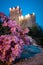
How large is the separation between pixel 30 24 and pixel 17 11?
0.98 m

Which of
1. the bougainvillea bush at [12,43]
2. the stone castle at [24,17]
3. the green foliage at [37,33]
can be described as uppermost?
the stone castle at [24,17]

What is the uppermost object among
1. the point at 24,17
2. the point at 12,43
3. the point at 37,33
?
the point at 24,17

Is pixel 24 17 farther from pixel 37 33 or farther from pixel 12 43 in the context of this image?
pixel 12 43

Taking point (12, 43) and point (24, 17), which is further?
point (24, 17)

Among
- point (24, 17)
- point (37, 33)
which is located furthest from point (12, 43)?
point (24, 17)

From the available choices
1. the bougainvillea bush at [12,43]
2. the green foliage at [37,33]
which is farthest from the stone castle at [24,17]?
the bougainvillea bush at [12,43]

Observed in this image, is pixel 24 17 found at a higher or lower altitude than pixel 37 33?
higher

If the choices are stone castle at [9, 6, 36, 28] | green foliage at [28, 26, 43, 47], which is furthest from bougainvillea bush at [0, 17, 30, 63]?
stone castle at [9, 6, 36, 28]

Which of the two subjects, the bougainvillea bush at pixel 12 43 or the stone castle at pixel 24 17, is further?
the stone castle at pixel 24 17

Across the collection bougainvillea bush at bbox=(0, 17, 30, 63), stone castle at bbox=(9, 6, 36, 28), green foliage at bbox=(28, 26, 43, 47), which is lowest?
bougainvillea bush at bbox=(0, 17, 30, 63)

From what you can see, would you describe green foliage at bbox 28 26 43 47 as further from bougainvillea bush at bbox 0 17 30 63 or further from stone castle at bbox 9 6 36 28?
bougainvillea bush at bbox 0 17 30 63

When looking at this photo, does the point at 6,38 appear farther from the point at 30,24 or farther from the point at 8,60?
Result: the point at 30,24

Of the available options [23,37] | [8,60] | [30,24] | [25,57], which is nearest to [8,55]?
[8,60]

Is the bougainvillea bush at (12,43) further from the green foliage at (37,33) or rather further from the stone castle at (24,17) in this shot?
the stone castle at (24,17)
